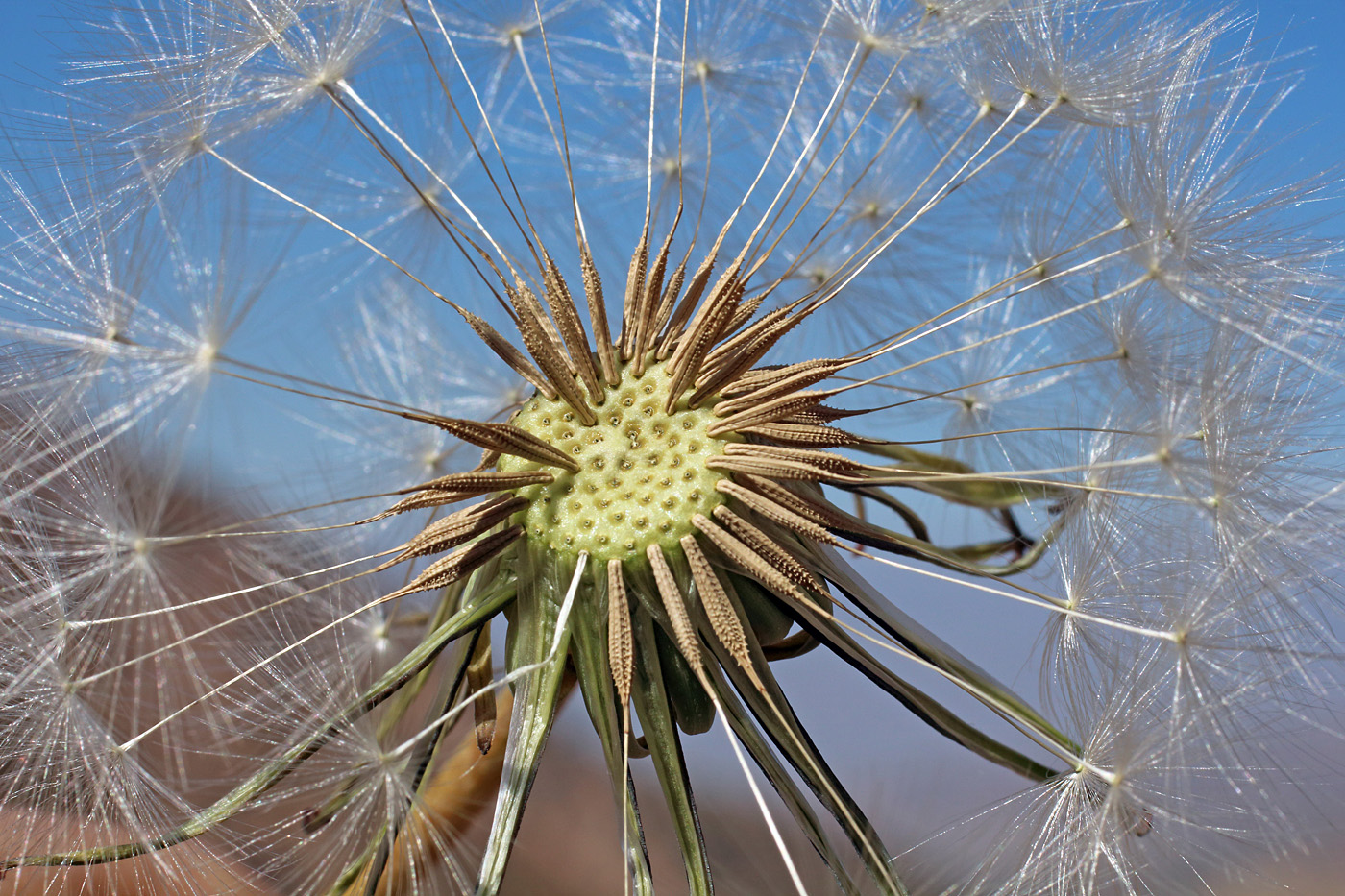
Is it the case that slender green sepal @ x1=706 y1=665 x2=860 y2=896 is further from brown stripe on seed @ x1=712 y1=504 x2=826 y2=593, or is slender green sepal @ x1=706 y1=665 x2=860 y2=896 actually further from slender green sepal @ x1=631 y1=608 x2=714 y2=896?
brown stripe on seed @ x1=712 y1=504 x2=826 y2=593

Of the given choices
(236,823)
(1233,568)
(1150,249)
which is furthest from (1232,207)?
(236,823)

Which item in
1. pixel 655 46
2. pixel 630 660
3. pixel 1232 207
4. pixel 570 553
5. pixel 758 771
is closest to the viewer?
pixel 630 660

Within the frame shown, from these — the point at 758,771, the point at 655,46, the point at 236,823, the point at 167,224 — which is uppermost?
the point at 655,46

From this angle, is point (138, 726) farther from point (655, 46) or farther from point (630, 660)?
point (655, 46)

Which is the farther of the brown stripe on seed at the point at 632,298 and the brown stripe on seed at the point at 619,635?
the brown stripe on seed at the point at 632,298

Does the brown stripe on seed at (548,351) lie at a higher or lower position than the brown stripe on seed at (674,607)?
higher

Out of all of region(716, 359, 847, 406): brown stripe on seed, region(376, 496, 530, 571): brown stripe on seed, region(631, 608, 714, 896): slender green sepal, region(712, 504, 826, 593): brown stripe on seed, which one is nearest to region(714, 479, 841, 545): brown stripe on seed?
region(712, 504, 826, 593): brown stripe on seed

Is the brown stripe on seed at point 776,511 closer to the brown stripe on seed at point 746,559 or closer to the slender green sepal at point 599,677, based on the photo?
the brown stripe on seed at point 746,559

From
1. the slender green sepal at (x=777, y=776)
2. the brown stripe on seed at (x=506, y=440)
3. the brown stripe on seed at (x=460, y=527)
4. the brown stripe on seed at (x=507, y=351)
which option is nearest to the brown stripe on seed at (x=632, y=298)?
the brown stripe on seed at (x=507, y=351)
